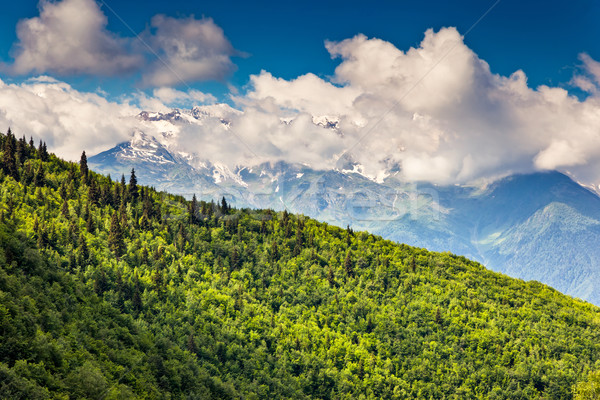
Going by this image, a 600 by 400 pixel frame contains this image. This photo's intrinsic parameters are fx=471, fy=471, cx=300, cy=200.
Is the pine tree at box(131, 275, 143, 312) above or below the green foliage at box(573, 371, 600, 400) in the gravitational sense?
above

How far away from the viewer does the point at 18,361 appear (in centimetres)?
7600

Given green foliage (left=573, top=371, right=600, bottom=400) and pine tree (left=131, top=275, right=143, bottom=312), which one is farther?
pine tree (left=131, top=275, right=143, bottom=312)

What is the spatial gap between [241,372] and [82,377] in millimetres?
104339

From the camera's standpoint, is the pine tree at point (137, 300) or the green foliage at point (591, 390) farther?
the pine tree at point (137, 300)

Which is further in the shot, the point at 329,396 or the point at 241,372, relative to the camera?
the point at 329,396

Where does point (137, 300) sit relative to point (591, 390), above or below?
above

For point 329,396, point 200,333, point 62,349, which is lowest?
point 329,396

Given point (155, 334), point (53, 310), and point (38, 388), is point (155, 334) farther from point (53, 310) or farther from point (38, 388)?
point (38, 388)

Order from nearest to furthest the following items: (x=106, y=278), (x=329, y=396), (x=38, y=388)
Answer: (x=38, y=388), (x=106, y=278), (x=329, y=396)

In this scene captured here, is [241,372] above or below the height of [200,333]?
below

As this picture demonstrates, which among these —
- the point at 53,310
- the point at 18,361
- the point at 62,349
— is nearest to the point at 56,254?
the point at 53,310

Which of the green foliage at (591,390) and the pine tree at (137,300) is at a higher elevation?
the pine tree at (137,300)

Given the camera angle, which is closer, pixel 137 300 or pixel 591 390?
pixel 591 390

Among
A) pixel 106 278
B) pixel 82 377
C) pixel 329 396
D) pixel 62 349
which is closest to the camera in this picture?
pixel 82 377
